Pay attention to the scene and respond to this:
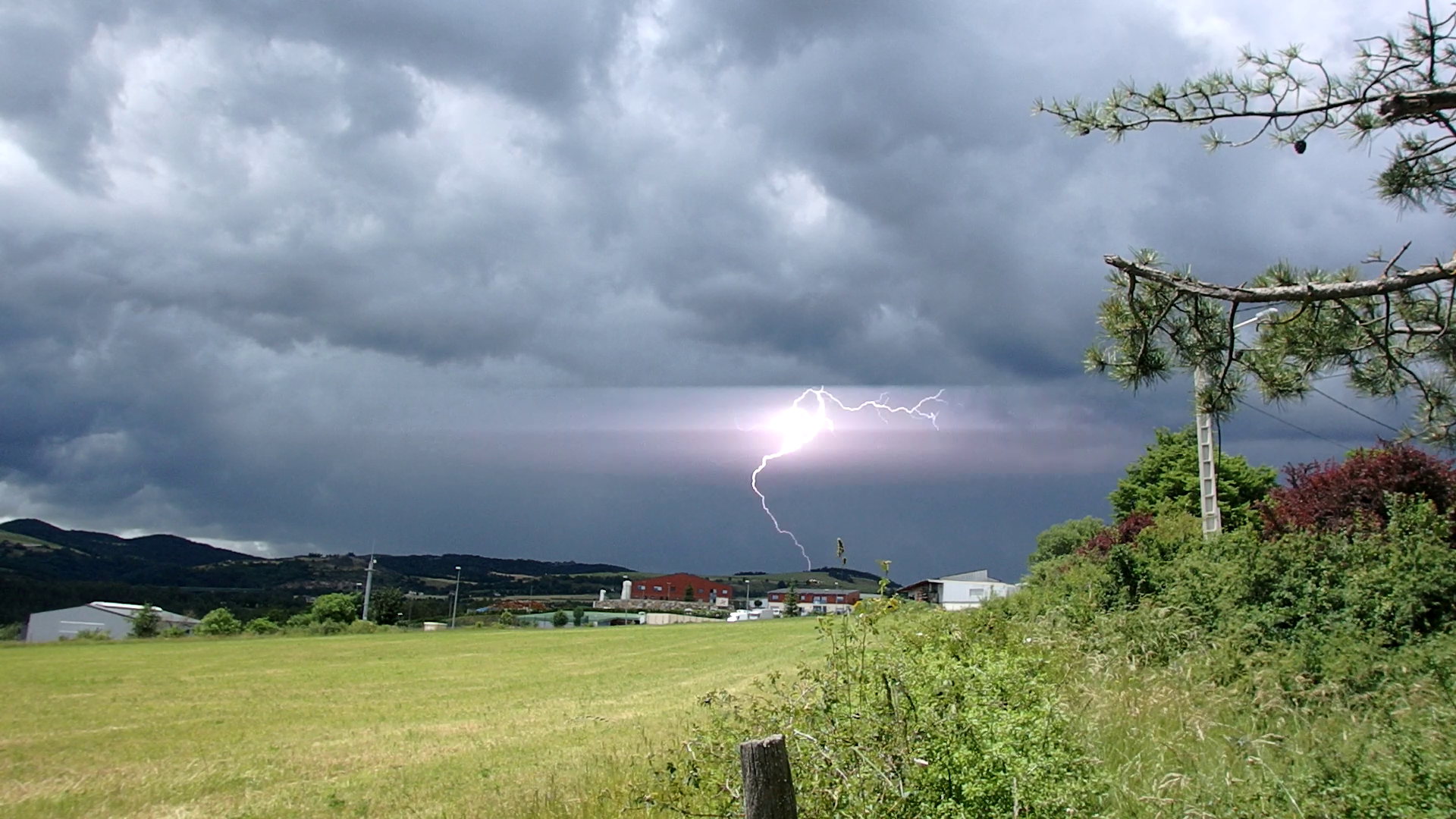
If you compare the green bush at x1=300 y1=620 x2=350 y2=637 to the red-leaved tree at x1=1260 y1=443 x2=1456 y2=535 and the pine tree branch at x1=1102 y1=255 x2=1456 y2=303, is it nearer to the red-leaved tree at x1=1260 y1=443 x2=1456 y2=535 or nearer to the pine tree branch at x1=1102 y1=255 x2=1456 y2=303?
the red-leaved tree at x1=1260 y1=443 x2=1456 y2=535

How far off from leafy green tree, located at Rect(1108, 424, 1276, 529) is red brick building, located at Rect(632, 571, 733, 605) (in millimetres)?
106018

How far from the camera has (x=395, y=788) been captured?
9.91m

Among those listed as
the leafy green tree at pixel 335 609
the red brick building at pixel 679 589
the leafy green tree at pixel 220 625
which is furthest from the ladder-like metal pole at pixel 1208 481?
the red brick building at pixel 679 589

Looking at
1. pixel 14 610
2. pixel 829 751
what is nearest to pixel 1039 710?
pixel 829 751

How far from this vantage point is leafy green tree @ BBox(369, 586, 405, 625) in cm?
10756

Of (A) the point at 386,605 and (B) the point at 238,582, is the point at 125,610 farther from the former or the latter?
(B) the point at 238,582

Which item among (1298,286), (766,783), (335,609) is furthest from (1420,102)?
(335,609)

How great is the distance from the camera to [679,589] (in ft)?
507

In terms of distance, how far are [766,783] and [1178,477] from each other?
45.8m

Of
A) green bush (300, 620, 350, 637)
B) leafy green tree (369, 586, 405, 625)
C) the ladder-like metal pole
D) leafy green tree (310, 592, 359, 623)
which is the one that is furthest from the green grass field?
leafy green tree (369, 586, 405, 625)

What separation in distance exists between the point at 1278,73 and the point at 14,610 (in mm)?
154177

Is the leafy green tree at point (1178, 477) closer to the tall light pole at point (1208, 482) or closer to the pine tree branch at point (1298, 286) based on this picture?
the tall light pole at point (1208, 482)

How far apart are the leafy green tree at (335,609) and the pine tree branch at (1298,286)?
91632mm

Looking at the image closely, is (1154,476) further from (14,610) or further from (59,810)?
(14,610)
